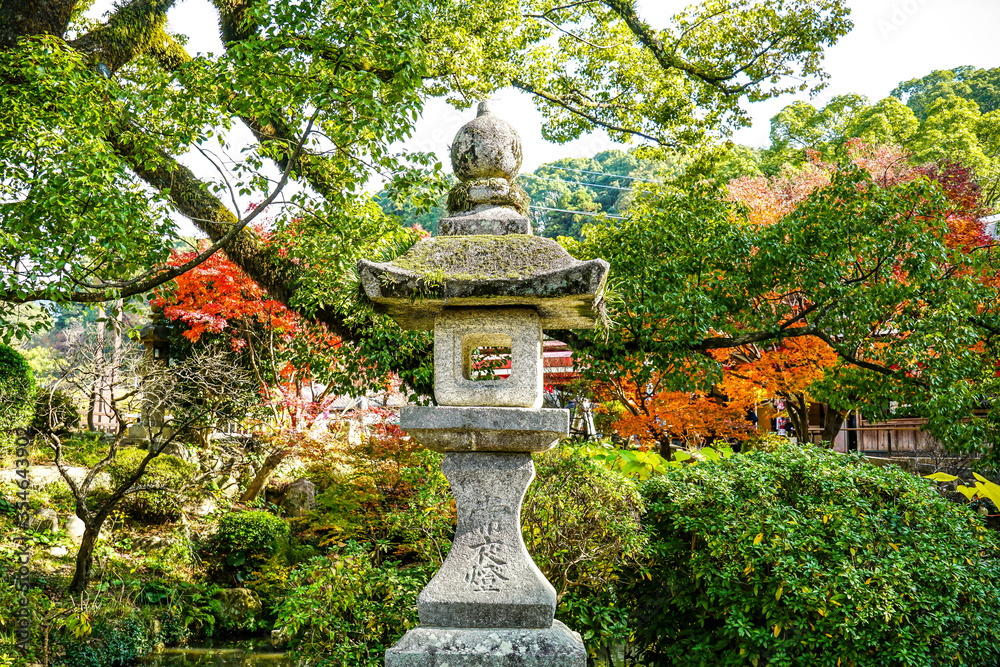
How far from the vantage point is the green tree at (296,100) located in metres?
4.70

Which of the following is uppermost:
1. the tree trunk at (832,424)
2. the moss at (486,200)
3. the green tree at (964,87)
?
the green tree at (964,87)

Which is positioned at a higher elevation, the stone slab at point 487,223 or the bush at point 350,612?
the stone slab at point 487,223

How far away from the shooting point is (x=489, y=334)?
370 centimetres

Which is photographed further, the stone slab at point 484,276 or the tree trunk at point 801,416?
the tree trunk at point 801,416

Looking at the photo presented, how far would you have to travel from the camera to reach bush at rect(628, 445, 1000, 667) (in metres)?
4.18

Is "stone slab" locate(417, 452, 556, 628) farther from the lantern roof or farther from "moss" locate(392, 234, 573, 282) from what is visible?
"moss" locate(392, 234, 573, 282)

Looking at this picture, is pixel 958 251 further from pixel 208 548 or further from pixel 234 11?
pixel 208 548

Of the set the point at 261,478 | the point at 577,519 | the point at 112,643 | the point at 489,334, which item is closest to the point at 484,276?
the point at 489,334

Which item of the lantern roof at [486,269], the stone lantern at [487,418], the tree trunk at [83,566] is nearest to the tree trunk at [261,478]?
the tree trunk at [83,566]

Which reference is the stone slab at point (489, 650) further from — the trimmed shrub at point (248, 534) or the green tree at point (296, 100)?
the trimmed shrub at point (248, 534)

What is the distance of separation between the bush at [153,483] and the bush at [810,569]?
7117 millimetres

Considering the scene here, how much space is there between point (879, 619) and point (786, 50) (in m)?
7.23

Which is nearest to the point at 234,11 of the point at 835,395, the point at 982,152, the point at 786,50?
the point at 786,50

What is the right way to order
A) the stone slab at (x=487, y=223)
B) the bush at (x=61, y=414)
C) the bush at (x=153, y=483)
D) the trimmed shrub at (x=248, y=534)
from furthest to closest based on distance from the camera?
the bush at (x=61, y=414) → the bush at (x=153, y=483) → the trimmed shrub at (x=248, y=534) → the stone slab at (x=487, y=223)
